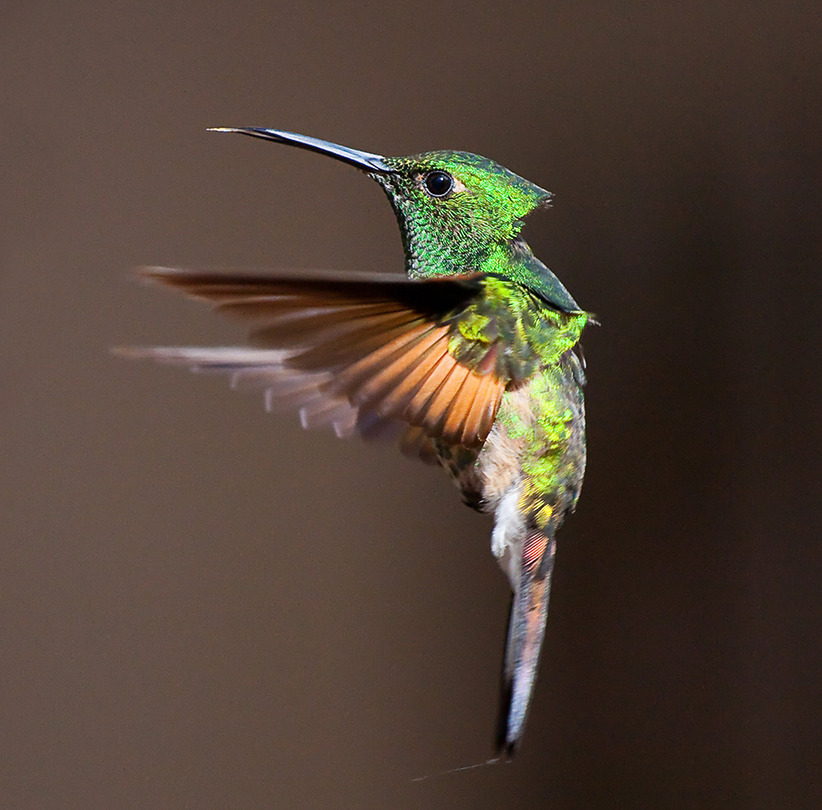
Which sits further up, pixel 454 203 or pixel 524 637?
pixel 454 203

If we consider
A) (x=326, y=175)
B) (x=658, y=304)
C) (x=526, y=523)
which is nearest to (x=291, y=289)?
(x=526, y=523)

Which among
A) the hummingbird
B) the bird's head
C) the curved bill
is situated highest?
the curved bill

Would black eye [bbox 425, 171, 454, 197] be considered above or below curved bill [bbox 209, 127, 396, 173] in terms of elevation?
below

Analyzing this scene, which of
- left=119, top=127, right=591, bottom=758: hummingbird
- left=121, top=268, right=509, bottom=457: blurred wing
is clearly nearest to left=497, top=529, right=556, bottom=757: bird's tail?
left=119, top=127, right=591, bottom=758: hummingbird

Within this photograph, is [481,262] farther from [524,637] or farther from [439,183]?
[524,637]

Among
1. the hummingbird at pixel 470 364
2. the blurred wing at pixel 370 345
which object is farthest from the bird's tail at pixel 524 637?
the blurred wing at pixel 370 345

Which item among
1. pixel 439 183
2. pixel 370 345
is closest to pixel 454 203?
pixel 439 183

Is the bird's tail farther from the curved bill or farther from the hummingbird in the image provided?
the curved bill
